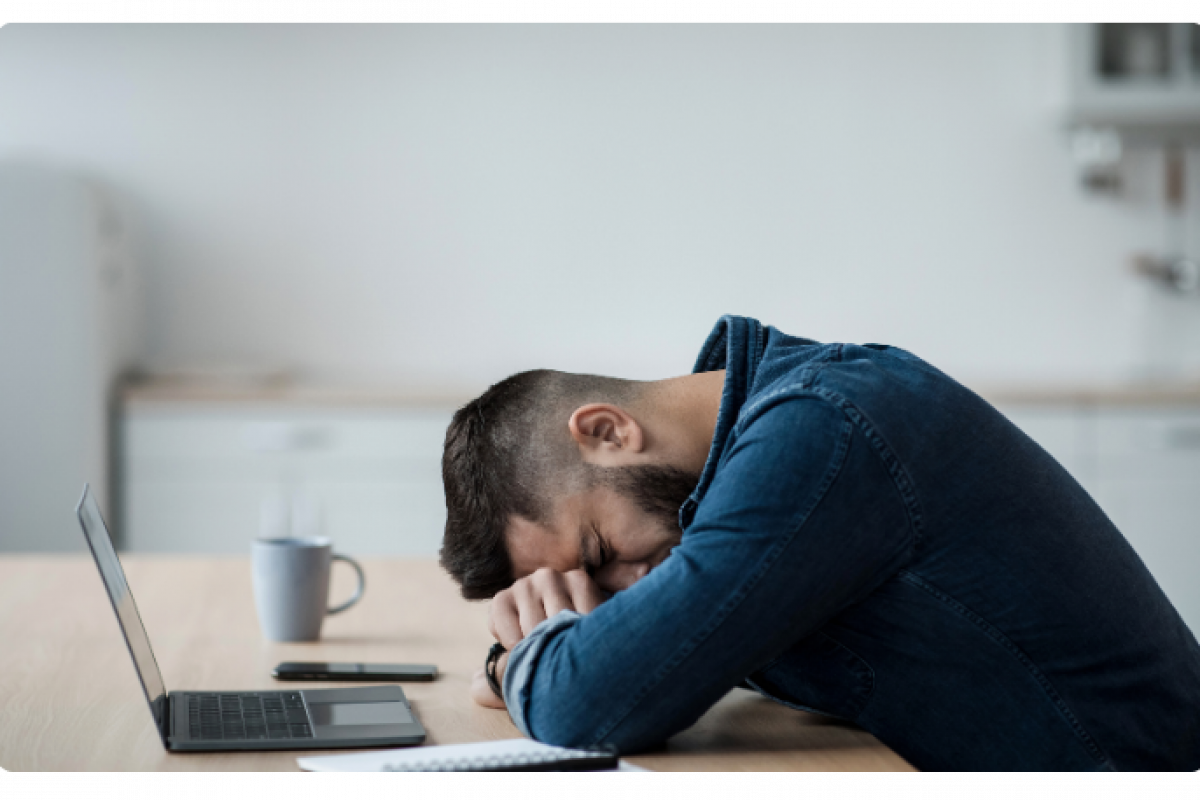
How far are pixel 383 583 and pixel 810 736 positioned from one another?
0.86 metres

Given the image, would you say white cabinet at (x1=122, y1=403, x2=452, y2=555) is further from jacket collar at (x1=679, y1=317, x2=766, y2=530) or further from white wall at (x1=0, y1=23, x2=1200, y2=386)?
jacket collar at (x1=679, y1=317, x2=766, y2=530)

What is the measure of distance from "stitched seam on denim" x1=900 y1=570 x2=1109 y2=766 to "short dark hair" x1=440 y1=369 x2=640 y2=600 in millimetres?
339

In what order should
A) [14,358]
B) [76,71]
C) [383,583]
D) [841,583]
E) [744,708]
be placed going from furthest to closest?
[76,71] → [14,358] → [383,583] → [744,708] → [841,583]

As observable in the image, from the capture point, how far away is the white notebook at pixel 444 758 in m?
0.83

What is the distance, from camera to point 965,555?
3.25ft

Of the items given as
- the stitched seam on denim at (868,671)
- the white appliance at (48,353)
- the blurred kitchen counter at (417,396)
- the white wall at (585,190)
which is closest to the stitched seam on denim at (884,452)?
the stitched seam on denim at (868,671)

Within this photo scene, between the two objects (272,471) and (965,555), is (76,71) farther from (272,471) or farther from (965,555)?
(965,555)

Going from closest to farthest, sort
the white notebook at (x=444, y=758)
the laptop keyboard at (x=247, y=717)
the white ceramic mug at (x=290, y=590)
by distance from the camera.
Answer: the white notebook at (x=444, y=758) → the laptop keyboard at (x=247, y=717) → the white ceramic mug at (x=290, y=590)

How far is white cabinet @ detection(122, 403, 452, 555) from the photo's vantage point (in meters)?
3.33

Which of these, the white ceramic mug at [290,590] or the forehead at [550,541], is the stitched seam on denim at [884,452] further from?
the white ceramic mug at [290,590]

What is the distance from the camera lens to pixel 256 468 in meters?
3.33

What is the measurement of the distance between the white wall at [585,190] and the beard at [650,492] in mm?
2677

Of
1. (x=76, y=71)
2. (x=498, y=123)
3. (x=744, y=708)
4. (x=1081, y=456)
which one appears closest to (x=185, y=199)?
(x=76, y=71)

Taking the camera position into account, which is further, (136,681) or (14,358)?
(14,358)
